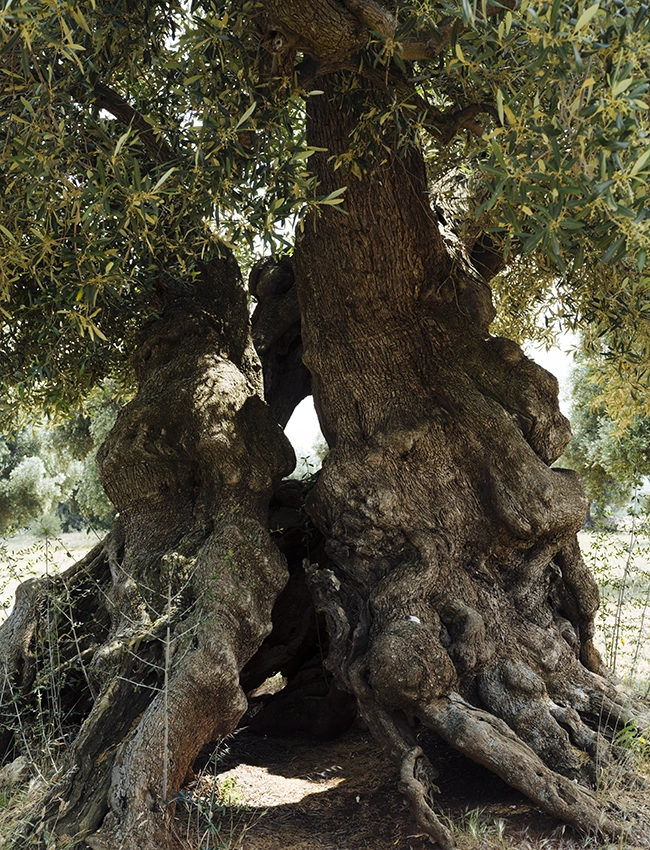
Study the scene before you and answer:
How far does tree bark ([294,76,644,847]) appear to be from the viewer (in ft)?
16.5

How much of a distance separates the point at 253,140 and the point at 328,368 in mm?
1959

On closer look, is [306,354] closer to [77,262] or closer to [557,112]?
[77,262]

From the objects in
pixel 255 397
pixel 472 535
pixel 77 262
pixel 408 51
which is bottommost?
pixel 472 535

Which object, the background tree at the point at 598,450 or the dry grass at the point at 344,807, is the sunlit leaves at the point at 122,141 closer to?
the dry grass at the point at 344,807

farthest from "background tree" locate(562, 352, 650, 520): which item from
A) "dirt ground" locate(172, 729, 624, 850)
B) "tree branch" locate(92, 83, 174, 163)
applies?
"tree branch" locate(92, 83, 174, 163)

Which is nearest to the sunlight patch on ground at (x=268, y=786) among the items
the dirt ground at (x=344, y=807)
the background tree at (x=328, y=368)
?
the dirt ground at (x=344, y=807)

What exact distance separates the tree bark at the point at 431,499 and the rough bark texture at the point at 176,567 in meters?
0.62

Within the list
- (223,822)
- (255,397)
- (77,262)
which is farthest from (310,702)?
(77,262)

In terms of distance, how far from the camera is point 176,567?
215 inches

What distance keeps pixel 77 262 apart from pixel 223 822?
3679 millimetres

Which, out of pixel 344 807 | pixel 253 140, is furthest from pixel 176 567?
pixel 253 140

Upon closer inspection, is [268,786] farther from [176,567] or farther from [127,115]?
[127,115]

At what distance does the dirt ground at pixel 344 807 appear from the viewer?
457 cm

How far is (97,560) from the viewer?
664 cm
